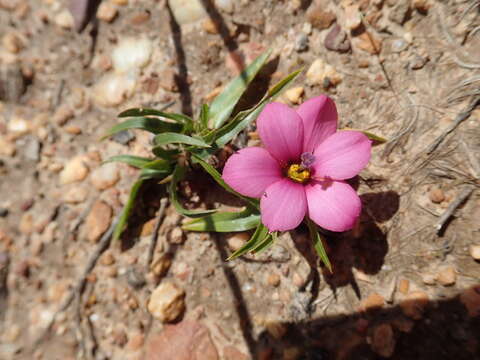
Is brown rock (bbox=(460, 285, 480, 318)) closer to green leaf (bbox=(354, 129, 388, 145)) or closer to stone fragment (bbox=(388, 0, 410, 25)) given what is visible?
green leaf (bbox=(354, 129, 388, 145))

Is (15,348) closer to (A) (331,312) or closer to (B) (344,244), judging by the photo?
(A) (331,312)

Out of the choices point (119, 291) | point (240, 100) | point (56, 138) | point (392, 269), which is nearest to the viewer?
point (392, 269)

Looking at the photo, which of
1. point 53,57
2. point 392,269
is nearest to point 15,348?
point 53,57

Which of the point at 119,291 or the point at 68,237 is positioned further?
the point at 68,237

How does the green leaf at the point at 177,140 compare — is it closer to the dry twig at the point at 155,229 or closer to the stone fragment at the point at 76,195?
the dry twig at the point at 155,229

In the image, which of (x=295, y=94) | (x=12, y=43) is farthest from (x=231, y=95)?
(x=12, y=43)

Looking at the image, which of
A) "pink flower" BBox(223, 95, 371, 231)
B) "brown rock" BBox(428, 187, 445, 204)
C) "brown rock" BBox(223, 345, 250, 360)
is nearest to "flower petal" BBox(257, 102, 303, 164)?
"pink flower" BBox(223, 95, 371, 231)
